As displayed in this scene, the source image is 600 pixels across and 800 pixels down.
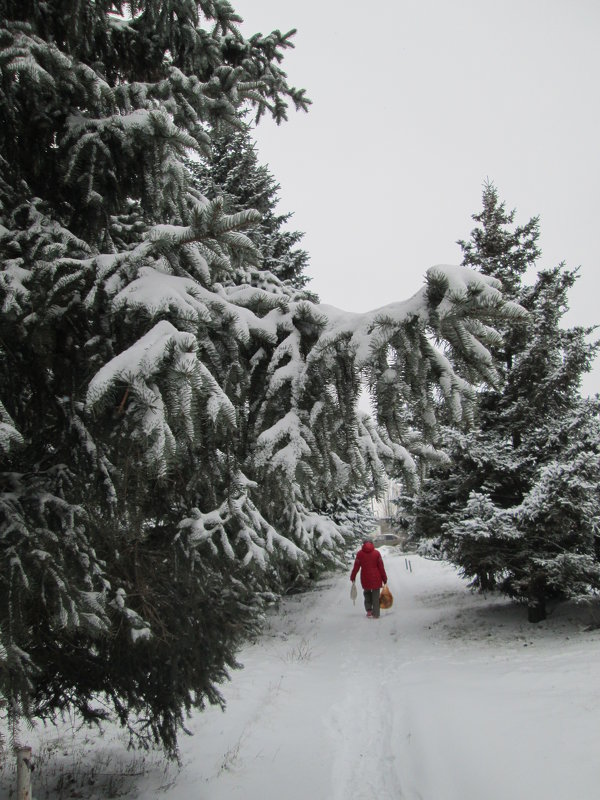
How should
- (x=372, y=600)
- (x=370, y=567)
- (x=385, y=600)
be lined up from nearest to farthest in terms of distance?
(x=370, y=567) → (x=372, y=600) → (x=385, y=600)

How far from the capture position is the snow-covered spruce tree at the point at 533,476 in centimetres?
822

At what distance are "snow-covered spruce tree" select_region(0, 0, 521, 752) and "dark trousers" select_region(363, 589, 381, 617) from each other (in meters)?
8.24

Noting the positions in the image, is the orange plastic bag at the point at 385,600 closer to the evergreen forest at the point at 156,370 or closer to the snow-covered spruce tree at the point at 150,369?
the evergreen forest at the point at 156,370

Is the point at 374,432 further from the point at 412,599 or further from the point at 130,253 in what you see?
the point at 412,599

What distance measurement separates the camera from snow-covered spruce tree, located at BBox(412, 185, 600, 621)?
27.0ft

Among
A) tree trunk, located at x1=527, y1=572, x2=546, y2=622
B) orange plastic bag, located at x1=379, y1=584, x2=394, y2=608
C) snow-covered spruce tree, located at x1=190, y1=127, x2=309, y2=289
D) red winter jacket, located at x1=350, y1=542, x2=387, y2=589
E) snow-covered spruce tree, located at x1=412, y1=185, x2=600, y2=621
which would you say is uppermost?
snow-covered spruce tree, located at x1=190, y1=127, x2=309, y2=289

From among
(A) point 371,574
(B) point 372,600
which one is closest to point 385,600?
(B) point 372,600

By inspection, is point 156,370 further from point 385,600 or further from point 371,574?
point 385,600

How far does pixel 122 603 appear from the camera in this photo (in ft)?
10.9

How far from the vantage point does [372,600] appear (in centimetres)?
1223

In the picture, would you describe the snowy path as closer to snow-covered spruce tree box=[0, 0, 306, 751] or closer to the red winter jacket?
snow-covered spruce tree box=[0, 0, 306, 751]

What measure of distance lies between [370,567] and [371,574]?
206 mm

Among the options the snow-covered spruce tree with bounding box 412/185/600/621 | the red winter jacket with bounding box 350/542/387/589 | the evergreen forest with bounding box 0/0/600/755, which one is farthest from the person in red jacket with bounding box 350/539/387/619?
the evergreen forest with bounding box 0/0/600/755

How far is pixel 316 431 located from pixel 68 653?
8.50 feet
